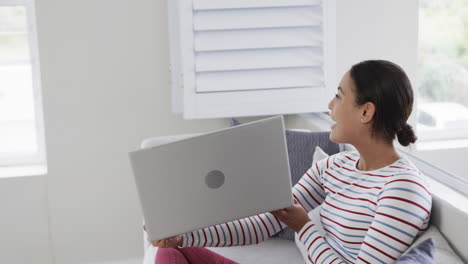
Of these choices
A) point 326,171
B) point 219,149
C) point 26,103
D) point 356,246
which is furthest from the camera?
point 26,103

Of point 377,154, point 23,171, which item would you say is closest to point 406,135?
point 377,154

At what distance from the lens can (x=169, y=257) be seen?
5.40ft

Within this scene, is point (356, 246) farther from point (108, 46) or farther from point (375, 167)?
point (108, 46)

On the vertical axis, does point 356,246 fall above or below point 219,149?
below

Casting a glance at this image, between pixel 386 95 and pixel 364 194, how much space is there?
0.26m

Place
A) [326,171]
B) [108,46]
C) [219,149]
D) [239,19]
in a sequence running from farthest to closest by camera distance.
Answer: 1. [108,46]
2. [239,19]
3. [326,171]
4. [219,149]

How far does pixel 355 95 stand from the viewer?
1568 mm

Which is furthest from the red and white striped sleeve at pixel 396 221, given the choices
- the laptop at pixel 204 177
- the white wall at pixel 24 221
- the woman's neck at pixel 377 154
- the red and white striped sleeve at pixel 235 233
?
the white wall at pixel 24 221

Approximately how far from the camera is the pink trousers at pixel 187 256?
165 centimetres

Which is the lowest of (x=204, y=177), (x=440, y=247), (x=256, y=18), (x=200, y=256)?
(x=200, y=256)

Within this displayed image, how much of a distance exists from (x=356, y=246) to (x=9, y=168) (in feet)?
6.61

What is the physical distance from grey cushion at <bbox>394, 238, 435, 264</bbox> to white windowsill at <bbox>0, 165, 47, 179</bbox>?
204 cm

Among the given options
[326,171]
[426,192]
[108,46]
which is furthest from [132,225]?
[426,192]

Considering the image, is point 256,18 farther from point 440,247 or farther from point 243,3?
point 440,247
